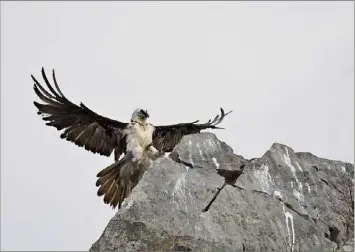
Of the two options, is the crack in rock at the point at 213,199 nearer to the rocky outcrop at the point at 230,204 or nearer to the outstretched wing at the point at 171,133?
the rocky outcrop at the point at 230,204

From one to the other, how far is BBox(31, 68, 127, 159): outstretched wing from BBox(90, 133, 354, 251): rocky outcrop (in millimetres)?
2484

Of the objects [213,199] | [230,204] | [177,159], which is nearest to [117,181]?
[177,159]

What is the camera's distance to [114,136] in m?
13.6

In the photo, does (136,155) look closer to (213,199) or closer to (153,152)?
(153,152)

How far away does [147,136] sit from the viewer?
13.3 m

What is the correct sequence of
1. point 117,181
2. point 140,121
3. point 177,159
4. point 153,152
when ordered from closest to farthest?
point 177,159 → point 117,181 → point 153,152 → point 140,121

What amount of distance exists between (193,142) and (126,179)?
205 centimetres

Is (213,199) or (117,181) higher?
(117,181)

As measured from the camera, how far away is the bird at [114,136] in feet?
42.7

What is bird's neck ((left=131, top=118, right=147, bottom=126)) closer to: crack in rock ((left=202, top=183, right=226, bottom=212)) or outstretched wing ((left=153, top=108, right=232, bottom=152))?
outstretched wing ((left=153, top=108, right=232, bottom=152))

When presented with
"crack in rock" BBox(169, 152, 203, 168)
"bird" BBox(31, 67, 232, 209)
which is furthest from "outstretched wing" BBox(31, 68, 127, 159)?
"crack in rock" BBox(169, 152, 203, 168)

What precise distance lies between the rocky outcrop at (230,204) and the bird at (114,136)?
1880 millimetres

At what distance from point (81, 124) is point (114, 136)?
0.63 metres

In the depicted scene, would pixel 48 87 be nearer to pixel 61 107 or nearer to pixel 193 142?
pixel 61 107
